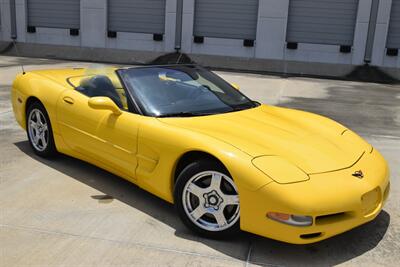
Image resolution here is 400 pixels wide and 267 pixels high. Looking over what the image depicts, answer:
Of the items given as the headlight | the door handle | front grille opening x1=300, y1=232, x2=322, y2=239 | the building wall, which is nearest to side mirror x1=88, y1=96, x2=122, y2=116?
the door handle

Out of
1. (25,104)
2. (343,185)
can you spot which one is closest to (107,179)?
(25,104)

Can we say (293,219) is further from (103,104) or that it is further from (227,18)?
(227,18)

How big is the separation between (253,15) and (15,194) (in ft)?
50.7

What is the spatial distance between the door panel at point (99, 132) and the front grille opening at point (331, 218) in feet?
5.18

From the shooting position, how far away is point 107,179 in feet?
14.9

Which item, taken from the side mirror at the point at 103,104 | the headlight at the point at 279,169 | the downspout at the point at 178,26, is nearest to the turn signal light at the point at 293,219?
the headlight at the point at 279,169

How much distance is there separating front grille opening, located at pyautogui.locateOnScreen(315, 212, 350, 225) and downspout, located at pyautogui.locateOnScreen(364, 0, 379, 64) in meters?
15.5

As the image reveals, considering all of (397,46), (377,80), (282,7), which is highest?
(282,7)

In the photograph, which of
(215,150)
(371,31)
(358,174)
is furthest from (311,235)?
(371,31)

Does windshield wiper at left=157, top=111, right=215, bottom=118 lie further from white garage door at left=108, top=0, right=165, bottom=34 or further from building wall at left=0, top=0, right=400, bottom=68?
white garage door at left=108, top=0, right=165, bottom=34

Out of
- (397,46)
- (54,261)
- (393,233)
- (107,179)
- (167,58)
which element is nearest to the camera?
(54,261)

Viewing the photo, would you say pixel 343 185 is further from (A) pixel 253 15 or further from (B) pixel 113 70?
(A) pixel 253 15

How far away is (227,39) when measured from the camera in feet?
60.5

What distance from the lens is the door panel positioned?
3859 millimetres
